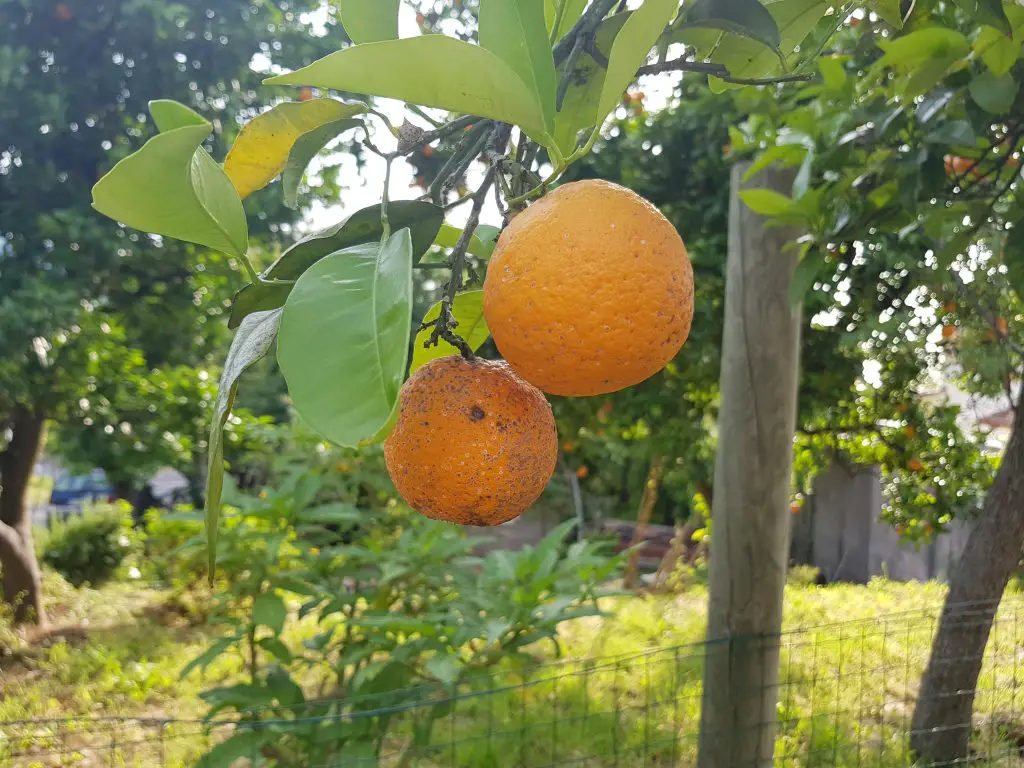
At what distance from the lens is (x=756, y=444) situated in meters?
2.04

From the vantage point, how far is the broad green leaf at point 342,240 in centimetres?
44

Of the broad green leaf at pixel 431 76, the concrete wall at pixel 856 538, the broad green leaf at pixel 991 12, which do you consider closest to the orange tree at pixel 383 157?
the broad green leaf at pixel 431 76

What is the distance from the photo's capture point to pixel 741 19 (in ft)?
1.63

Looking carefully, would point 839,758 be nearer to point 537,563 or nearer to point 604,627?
point 537,563

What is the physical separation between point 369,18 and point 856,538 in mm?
6529

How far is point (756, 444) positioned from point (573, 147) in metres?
1.69

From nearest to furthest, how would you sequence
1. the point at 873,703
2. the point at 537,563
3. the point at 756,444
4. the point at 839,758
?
the point at 756,444 → the point at 537,563 → the point at 839,758 → the point at 873,703

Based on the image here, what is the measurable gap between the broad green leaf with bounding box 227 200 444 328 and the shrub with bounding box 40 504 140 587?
6708 millimetres

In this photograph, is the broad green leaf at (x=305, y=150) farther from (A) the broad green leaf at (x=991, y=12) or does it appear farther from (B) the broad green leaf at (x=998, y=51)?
(B) the broad green leaf at (x=998, y=51)

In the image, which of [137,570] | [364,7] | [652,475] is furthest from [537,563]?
[137,570]

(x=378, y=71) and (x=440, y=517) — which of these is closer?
(x=378, y=71)

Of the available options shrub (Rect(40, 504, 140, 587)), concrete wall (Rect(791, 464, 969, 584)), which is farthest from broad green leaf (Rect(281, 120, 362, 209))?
shrub (Rect(40, 504, 140, 587))

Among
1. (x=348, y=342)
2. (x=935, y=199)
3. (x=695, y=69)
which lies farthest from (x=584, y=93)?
(x=935, y=199)

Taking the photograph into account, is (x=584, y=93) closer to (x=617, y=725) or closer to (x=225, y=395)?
(x=225, y=395)
